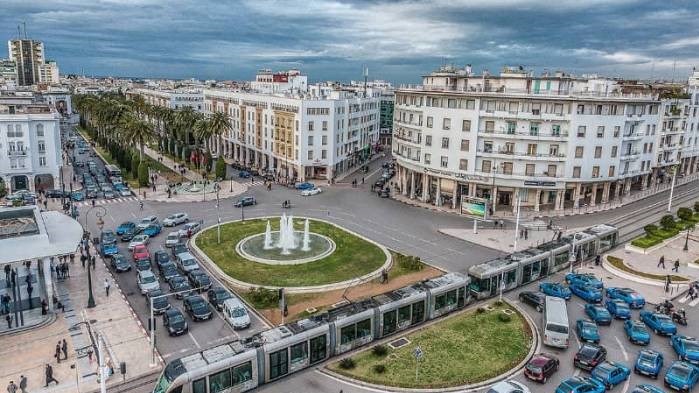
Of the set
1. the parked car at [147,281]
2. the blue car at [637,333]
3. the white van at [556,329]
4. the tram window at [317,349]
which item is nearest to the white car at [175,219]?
the parked car at [147,281]

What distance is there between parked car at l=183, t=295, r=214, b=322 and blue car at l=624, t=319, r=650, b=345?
33795 millimetres

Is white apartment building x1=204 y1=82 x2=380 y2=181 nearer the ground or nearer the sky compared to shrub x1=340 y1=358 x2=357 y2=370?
nearer the sky

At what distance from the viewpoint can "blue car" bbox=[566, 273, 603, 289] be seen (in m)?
49.4

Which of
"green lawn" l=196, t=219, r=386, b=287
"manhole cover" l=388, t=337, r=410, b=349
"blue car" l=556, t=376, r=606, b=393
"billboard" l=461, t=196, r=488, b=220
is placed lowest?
"manhole cover" l=388, t=337, r=410, b=349

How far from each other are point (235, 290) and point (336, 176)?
62530mm

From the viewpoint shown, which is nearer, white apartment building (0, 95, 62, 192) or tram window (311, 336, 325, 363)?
tram window (311, 336, 325, 363)

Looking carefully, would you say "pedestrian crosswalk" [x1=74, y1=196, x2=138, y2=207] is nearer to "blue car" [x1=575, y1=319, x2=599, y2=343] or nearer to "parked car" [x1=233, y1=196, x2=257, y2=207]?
"parked car" [x1=233, y1=196, x2=257, y2=207]

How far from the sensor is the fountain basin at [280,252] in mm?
55000

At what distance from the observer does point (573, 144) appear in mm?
75750

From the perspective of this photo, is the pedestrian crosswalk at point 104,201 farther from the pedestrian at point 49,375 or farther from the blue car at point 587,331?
the blue car at point 587,331

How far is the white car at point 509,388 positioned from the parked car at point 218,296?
76.8 feet

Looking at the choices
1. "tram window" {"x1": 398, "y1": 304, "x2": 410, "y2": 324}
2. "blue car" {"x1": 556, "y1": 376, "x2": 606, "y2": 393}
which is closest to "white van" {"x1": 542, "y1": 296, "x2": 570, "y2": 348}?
"blue car" {"x1": 556, "y1": 376, "x2": 606, "y2": 393}

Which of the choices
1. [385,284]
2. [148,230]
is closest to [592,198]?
[385,284]

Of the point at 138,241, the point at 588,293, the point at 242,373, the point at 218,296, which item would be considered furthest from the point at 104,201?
the point at 588,293
